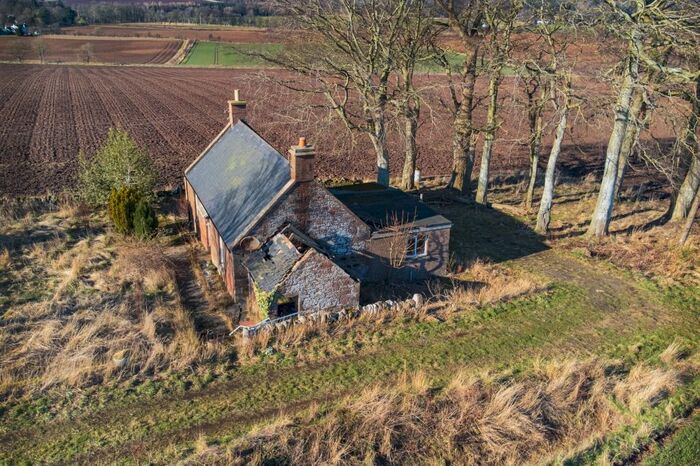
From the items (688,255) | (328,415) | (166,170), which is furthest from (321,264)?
(166,170)

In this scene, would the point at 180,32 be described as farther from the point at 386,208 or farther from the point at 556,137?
the point at 386,208

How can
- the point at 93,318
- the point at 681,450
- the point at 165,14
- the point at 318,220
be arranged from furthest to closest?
the point at 165,14, the point at 318,220, the point at 93,318, the point at 681,450

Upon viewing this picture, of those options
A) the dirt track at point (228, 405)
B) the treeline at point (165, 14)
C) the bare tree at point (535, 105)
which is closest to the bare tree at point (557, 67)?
the bare tree at point (535, 105)

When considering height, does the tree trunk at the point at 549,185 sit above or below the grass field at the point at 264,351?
above

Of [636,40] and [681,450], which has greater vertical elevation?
[636,40]

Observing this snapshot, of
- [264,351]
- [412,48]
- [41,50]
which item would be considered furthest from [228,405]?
[41,50]

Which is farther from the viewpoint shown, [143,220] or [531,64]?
Answer: [531,64]

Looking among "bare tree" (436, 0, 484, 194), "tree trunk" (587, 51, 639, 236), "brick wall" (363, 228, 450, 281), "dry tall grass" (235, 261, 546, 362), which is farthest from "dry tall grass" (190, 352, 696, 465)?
"bare tree" (436, 0, 484, 194)

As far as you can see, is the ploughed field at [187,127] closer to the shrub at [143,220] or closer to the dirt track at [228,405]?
the shrub at [143,220]
